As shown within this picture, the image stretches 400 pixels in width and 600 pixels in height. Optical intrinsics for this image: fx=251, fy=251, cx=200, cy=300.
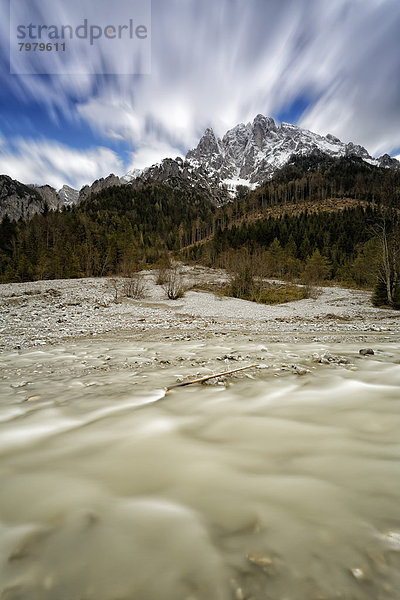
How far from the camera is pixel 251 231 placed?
6931cm

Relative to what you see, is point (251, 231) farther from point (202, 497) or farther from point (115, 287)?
point (202, 497)

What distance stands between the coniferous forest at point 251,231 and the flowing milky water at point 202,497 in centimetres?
1736

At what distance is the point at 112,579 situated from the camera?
677 mm

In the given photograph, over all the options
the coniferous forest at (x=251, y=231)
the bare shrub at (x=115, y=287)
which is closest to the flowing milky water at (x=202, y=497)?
the bare shrub at (x=115, y=287)

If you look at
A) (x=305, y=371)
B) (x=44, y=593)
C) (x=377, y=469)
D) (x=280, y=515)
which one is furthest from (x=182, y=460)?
(x=305, y=371)

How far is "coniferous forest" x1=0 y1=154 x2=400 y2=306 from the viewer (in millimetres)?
30513

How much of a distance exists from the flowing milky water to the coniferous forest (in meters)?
17.4

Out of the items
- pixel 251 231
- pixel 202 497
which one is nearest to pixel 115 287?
pixel 202 497

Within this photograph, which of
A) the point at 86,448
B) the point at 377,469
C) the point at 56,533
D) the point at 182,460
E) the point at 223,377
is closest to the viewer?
the point at 56,533

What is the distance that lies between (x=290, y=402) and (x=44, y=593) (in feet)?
5.67

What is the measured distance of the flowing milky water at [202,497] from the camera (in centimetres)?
66

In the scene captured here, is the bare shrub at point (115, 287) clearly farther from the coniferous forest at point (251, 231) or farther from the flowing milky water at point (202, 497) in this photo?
the flowing milky water at point (202, 497)

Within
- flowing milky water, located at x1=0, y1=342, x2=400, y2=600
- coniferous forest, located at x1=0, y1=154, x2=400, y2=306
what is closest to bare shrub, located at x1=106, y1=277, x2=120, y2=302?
coniferous forest, located at x1=0, y1=154, x2=400, y2=306

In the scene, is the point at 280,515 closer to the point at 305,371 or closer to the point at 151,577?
the point at 151,577
